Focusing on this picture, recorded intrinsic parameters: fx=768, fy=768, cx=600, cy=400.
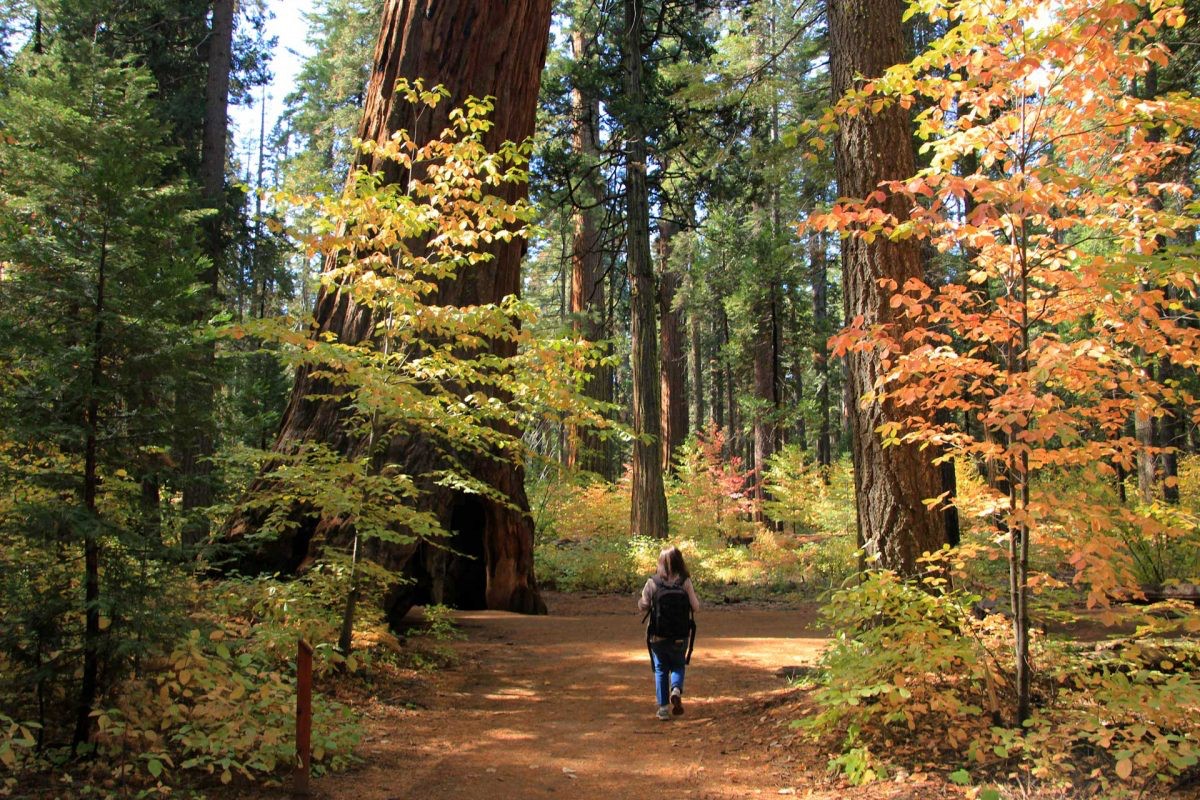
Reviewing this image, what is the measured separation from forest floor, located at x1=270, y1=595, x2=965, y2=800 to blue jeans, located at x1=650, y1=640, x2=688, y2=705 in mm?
247

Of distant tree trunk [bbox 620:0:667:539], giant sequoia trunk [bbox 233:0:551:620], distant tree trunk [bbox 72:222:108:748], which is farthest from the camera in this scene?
distant tree trunk [bbox 620:0:667:539]

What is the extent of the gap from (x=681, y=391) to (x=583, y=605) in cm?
1247

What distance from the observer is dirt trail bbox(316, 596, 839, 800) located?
4570 millimetres

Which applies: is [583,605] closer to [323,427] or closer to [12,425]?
[323,427]

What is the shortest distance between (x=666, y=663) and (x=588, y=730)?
801mm

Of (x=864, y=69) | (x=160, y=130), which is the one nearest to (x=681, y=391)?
(x=864, y=69)

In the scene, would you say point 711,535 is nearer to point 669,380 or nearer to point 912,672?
point 669,380

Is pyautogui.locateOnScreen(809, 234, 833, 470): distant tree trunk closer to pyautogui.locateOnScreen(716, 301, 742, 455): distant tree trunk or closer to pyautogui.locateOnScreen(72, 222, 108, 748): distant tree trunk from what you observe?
pyautogui.locateOnScreen(716, 301, 742, 455): distant tree trunk

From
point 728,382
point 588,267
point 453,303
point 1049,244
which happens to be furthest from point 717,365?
point 1049,244

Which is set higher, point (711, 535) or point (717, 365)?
point (717, 365)

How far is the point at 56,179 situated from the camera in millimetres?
4211

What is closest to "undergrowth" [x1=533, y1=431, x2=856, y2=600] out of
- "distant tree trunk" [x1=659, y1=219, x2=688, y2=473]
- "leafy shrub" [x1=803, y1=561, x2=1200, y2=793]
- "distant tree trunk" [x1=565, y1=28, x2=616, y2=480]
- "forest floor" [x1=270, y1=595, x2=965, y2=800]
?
"distant tree trunk" [x1=659, y1=219, x2=688, y2=473]

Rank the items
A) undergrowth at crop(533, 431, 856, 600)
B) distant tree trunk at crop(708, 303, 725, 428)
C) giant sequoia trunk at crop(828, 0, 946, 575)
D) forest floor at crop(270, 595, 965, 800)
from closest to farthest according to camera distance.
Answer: forest floor at crop(270, 595, 965, 800)
giant sequoia trunk at crop(828, 0, 946, 575)
undergrowth at crop(533, 431, 856, 600)
distant tree trunk at crop(708, 303, 725, 428)

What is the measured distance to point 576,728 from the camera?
5.94m
